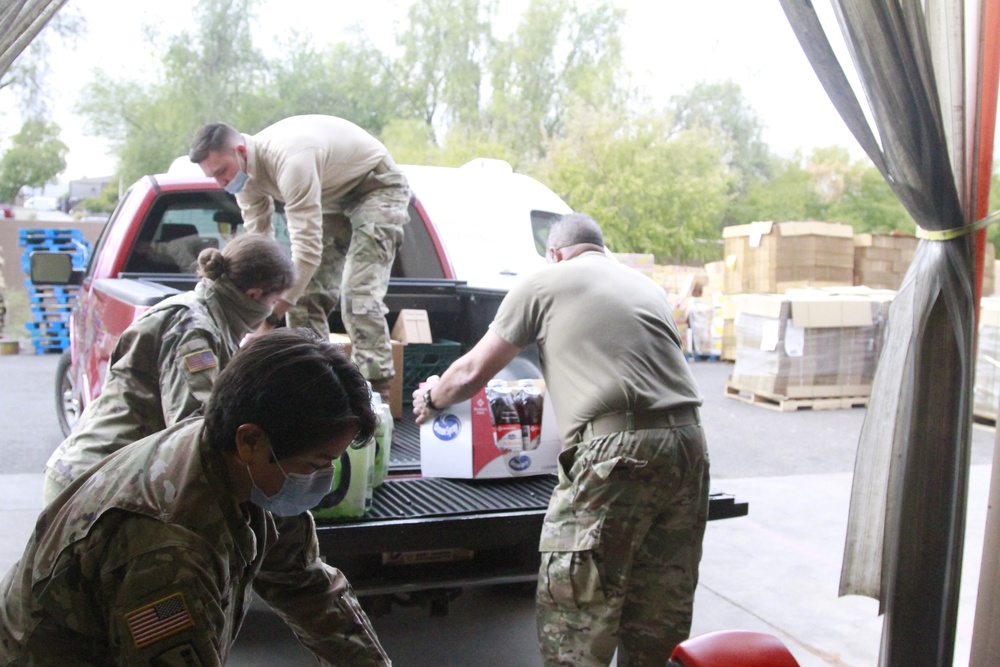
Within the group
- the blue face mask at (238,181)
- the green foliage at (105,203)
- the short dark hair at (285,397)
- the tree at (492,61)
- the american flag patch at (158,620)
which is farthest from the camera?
the green foliage at (105,203)

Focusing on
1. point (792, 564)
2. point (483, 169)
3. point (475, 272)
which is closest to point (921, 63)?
point (792, 564)

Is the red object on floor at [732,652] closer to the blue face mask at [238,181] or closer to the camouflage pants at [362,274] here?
the camouflage pants at [362,274]

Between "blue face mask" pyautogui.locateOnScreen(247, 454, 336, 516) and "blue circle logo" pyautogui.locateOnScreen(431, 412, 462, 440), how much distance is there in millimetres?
1949

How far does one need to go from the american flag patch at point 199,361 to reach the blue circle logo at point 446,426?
116 centimetres

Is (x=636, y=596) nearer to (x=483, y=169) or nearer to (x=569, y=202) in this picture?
(x=483, y=169)

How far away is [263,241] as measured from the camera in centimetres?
323

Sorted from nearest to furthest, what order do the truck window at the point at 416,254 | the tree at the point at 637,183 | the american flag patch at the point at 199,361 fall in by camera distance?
the american flag patch at the point at 199,361 → the truck window at the point at 416,254 → the tree at the point at 637,183

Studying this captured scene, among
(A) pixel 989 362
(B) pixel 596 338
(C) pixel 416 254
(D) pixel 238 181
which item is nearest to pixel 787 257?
(A) pixel 989 362

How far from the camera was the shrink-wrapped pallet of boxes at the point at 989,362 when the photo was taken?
1053 cm

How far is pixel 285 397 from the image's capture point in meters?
1.73

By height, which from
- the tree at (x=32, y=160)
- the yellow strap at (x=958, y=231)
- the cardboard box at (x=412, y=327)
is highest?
the tree at (x=32, y=160)

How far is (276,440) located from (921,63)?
7.10ft

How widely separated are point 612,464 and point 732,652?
126cm

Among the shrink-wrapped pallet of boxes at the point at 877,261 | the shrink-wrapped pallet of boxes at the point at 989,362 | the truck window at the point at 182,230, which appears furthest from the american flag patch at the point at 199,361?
the shrink-wrapped pallet of boxes at the point at 877,261
